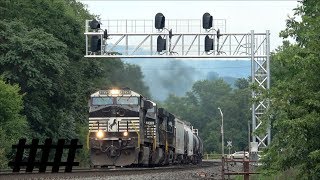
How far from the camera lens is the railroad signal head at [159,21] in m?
49.0

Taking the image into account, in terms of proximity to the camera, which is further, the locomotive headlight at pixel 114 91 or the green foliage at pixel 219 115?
the green foliage at pixel 219 115

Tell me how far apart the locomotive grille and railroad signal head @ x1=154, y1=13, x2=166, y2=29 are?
817 cm

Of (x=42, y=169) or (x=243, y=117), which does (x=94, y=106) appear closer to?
(x=42, y=169)

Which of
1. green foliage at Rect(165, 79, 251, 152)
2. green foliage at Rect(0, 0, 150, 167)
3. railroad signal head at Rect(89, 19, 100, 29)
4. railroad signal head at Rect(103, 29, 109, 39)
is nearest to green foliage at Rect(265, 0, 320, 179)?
railroad signal head at Rect(89, 19, 100, 29)

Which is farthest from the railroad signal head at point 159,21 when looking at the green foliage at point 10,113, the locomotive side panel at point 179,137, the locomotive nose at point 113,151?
the locomotive side panel at point 179,137

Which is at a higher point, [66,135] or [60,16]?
[60,16]

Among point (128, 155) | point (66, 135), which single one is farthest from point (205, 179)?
point (66, 135)

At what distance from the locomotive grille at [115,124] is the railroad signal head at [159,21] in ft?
26.8

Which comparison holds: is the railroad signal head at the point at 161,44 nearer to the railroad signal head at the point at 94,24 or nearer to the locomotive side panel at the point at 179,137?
the railroad signal head at the point at 94,24

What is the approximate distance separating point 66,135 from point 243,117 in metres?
91.8

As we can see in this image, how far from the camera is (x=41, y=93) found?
6291 centimetres

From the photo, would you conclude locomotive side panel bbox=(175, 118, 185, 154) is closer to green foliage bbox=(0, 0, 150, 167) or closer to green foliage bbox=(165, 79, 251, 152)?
green foliage bbox=(0, 0, 150, 167)

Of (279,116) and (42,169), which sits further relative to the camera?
(279,116)

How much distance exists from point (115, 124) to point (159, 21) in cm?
886
